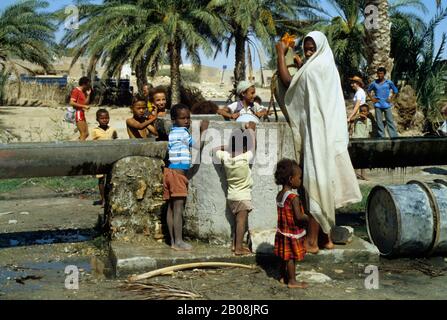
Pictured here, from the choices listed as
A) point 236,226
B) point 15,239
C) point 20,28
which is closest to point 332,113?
→ point 236,226

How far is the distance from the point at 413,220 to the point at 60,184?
6425 millimetres

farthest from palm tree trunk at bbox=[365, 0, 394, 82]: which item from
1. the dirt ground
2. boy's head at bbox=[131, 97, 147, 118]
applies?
boy's head at bbox=[131, 97, 147, 118]

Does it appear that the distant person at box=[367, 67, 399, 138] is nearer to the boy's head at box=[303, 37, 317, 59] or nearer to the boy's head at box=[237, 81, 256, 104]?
the boy's head at box=[237, 81, 256, 104]

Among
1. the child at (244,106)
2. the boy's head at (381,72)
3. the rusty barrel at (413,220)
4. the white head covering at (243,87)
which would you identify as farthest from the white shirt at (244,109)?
the boy's head at (381,72)

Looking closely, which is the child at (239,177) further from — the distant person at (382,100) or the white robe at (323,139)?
the distant person at (382,100)

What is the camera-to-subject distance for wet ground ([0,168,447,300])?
4719 mm

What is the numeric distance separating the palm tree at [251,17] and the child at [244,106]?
19.2 metres

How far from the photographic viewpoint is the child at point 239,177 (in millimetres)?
5414

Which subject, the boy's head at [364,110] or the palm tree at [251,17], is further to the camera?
the palm tree at [251,17]

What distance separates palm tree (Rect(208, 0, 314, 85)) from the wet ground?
19.5m

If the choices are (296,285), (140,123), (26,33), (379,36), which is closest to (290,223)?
(296,285)

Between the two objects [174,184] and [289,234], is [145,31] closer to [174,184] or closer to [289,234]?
[174,184]

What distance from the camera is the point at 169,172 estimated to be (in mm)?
5535
